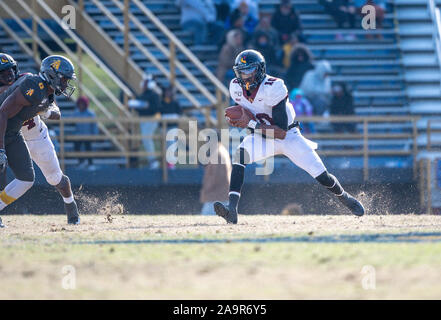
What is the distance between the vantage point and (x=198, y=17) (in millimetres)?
21047

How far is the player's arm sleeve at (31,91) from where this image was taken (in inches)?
428

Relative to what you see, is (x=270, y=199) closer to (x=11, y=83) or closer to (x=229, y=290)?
(x=11, y=83)

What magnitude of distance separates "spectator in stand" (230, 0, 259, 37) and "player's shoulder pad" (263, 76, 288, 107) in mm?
9252

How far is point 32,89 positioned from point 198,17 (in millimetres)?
10520

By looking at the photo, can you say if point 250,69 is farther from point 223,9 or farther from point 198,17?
point 223,9

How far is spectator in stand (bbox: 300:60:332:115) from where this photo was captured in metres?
19.6

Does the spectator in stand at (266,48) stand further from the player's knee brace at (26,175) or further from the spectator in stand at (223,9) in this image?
the player's knee brace at (26,175)

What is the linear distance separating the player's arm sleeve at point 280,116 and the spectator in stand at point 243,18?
30.6 ft

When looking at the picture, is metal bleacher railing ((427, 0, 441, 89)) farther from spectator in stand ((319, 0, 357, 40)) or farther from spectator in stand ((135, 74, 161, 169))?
spectator in stand ((135, 74, 161, 169))

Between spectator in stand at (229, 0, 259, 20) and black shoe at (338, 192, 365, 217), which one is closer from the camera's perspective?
black shoe at (338, 192, 365, 217)

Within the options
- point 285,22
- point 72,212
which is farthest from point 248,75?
point 285,22

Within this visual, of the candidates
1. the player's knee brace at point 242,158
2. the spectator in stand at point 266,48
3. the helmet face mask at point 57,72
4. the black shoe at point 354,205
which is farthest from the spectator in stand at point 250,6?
the helmet face mask at point 57,72

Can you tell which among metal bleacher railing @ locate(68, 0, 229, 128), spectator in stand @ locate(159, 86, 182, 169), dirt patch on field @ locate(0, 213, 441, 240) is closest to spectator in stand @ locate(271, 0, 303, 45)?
metal bleacher railing @ locate(68, 0, 229, 128)
